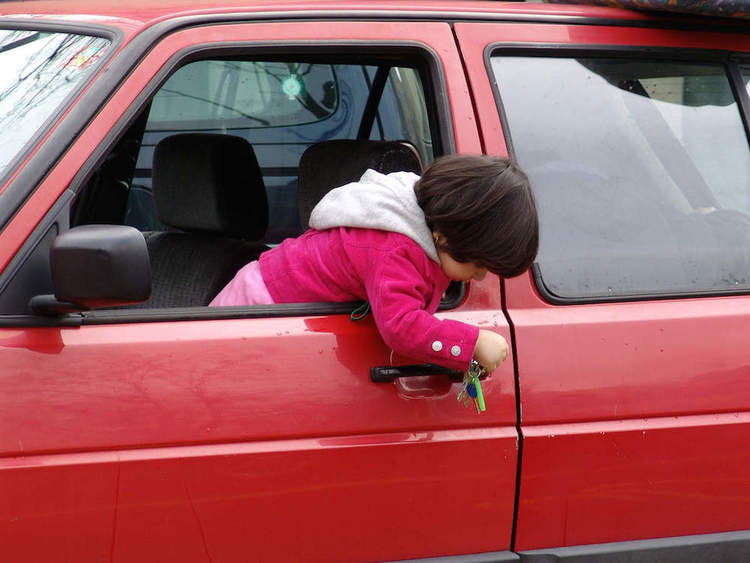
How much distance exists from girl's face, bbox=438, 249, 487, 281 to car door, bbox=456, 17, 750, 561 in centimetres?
15

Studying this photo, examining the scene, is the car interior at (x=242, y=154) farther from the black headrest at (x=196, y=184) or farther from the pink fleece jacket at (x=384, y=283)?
the pink fleece jacket at (x=384, y=283)

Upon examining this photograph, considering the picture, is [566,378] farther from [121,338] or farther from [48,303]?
[48,303]

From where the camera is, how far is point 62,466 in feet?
6.31

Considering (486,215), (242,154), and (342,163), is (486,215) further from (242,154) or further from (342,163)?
(242,154)

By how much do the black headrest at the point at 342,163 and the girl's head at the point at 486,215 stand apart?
0.65 metres

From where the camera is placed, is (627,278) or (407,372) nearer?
(407,372)

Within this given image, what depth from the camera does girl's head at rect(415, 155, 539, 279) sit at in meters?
2.04

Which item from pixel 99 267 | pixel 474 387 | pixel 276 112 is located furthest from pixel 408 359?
pixel 276 112

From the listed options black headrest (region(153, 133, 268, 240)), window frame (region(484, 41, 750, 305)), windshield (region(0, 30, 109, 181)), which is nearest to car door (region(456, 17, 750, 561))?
window frame (region(484, 41, 750, 305))

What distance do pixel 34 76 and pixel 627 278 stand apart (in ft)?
4.76

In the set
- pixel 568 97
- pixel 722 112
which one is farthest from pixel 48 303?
pixel 722 112

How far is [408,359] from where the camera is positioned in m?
2.15

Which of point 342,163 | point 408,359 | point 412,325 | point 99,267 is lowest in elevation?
point 408,359

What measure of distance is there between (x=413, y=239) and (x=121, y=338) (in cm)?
65
